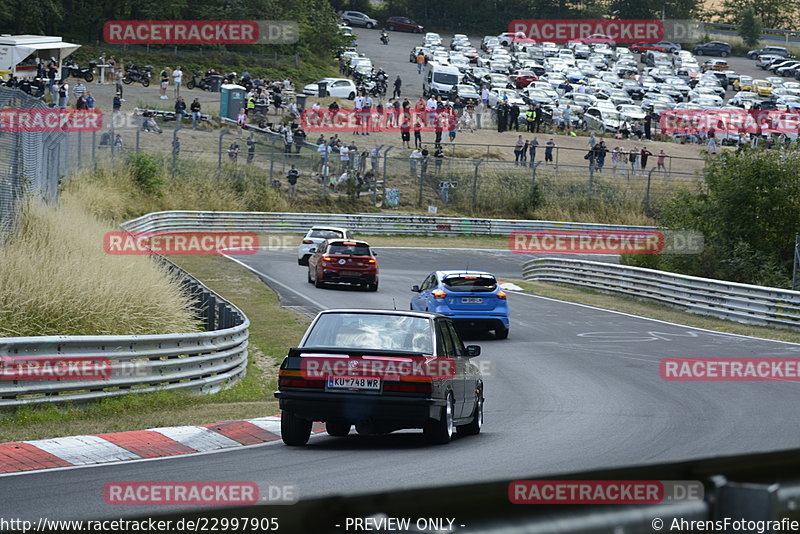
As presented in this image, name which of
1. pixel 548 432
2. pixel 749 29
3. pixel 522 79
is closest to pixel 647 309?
pixel 548 432

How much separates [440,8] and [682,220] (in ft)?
280

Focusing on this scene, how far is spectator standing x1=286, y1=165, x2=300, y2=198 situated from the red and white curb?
3808cm

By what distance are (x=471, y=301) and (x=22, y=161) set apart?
8877 millimetres

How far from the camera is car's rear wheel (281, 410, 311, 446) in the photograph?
10.9m

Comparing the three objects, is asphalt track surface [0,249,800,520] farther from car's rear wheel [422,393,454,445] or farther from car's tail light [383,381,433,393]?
car's tail light [383,381,433,393]

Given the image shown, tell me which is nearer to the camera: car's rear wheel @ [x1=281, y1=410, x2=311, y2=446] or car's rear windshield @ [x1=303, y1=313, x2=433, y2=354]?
car's rear wheel @ [x1=281, y1=410, x2=311, y2=446]

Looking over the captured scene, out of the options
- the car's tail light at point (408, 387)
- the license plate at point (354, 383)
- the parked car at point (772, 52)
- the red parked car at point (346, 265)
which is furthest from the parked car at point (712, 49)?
the license plate at point (354, 383)

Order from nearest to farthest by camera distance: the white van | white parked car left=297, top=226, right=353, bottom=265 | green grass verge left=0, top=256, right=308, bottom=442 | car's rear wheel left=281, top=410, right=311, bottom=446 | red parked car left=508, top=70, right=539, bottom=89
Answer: car's rear wheel left=281, top=410, right=311, bottom=446, green grass verge left=0, top=256, right=308, bottom=442, white parked car left=297, top=226, right=353, bottom=265, the white van, red parked car left=508, top=70, right=539, bottom=89

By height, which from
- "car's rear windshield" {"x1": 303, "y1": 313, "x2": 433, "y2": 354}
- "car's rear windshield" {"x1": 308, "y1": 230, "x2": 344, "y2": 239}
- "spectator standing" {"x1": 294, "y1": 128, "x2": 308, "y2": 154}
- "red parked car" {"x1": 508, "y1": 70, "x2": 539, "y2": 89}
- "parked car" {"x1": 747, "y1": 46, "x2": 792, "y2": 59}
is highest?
"parked car" {"x1": 747, "y1": 46, "x2": 792, "y2": 59}

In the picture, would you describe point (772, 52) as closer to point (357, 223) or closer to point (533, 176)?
point (533, 176)

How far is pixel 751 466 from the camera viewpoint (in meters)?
2.48

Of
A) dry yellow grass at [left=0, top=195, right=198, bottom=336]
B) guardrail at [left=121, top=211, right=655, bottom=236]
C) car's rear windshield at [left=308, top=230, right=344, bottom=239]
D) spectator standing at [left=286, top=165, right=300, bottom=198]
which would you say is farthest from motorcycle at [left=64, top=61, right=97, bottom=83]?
dry yellow grass at [left=0, top=195, right=198, bottom=336]

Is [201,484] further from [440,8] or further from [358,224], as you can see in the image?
[440,8]

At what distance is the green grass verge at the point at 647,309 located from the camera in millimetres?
24844
